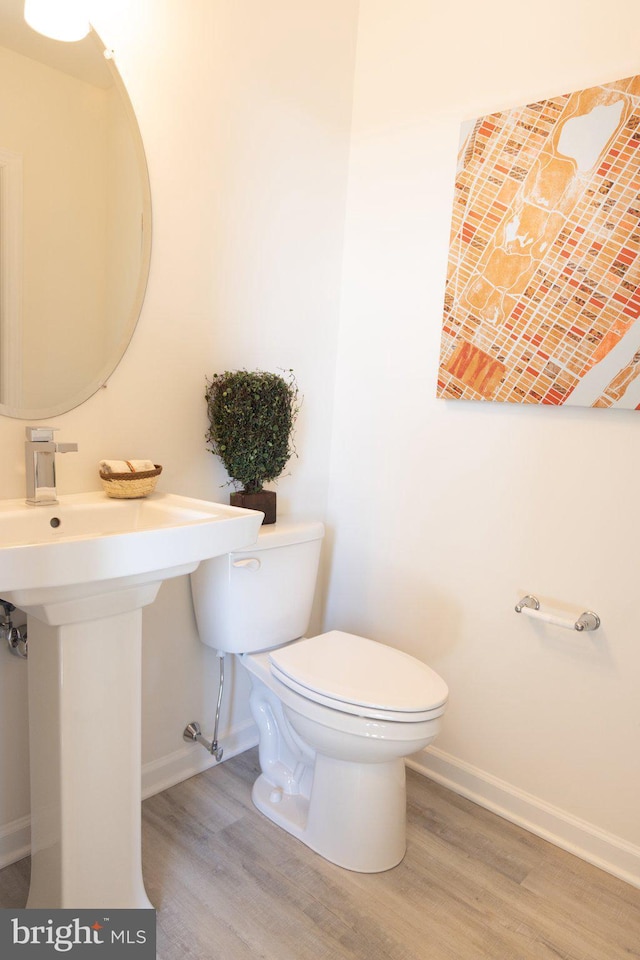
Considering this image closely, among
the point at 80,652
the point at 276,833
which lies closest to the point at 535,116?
the point at 80,652

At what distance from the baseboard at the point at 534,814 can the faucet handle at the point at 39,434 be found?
146 centimetres

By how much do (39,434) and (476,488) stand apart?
117 centimetres

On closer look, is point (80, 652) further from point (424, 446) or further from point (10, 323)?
point (424, 446)

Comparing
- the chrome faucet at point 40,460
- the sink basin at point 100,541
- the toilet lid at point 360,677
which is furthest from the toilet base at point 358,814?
the chrome faucet at point 40,460

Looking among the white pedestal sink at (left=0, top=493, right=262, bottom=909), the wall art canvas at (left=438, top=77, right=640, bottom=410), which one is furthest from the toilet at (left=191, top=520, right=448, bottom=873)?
the wall art canvas at (left=438, top=77, right=640, bottom=410)

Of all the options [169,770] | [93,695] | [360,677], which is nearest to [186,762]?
[169,770]

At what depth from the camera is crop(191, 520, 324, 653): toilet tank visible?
5.67ft

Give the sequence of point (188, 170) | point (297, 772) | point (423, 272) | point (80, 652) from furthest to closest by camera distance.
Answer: point (423, 272) → point (297, 772) → point (188, 170) → point (80, 652)

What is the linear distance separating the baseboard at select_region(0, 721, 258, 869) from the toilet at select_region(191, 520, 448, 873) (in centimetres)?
19

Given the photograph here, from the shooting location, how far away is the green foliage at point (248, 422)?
1.73m

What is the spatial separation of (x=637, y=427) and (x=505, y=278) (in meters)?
0.53

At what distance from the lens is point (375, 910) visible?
4.88 ft

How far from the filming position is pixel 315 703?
5.01 feet

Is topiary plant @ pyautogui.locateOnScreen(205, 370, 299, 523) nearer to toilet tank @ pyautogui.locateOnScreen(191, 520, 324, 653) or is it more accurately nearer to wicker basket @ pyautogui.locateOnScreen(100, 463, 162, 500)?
toilet tank @ pyautogui.locateOnScreen(191, 520, 324, 653)
